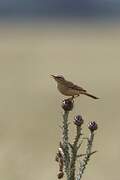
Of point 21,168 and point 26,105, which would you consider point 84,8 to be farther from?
point 21,168

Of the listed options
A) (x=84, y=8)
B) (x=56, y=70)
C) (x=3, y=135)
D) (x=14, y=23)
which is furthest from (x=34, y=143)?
(x=84, y=8)

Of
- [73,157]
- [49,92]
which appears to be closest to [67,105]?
[73,157]

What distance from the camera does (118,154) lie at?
10156 mm

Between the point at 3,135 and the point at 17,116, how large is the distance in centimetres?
261

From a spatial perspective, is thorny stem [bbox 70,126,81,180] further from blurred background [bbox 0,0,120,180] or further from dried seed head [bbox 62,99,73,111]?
blurred background [bbox 0,0,120,180]

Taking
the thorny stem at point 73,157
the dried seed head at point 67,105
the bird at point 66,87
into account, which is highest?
the bird at point 66,87

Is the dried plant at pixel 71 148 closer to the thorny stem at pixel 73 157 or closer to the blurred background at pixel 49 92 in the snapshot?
the thorny stem at pixel 73 157

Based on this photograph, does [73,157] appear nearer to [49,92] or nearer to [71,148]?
[71,148]

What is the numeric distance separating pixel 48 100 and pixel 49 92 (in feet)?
4.18

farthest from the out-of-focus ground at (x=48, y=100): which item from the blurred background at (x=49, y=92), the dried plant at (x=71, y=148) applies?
the dried plant at (x=71, y=148)

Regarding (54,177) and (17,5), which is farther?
(17,5)

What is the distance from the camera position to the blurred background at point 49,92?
9.62 metres

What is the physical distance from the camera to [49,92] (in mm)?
17531

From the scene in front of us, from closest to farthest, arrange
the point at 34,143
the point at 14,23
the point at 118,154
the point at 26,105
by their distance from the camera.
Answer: the point at 118,154, the point at 34,143, the point at 26,105, the point at 14,23
